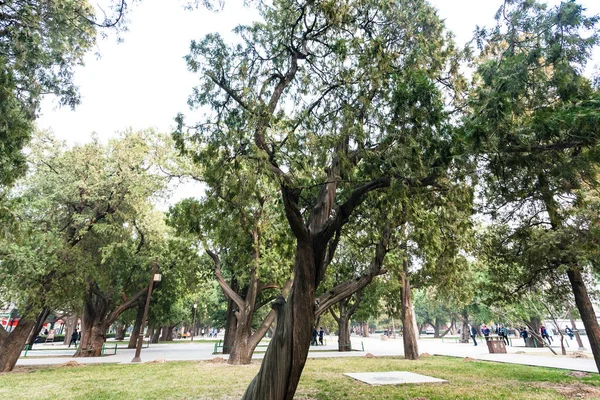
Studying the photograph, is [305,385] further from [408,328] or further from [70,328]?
[70,328]

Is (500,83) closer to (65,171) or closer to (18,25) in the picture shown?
(18,25)

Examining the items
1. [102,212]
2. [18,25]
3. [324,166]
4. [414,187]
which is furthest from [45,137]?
[414,187]

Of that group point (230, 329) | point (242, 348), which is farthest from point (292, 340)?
point (230, 329)

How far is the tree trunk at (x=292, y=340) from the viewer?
5824mm

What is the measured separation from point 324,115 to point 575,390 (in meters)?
9.05

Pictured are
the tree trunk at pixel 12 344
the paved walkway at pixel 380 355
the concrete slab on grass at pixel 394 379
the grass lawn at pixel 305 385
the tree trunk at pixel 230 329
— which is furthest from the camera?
the tree trunk at pixel 230 329

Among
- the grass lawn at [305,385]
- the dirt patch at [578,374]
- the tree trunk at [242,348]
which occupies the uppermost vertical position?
the tree trunk at [242,348]

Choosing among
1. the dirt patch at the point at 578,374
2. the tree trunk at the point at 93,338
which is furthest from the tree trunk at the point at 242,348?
the dirt patch at the point at 578,374

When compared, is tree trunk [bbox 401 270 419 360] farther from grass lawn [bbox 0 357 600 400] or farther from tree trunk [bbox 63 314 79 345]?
tree trunk [bbox 63 314 79 345]

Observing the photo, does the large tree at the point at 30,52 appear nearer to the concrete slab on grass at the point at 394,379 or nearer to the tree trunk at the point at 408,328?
the concrete slab on grass at the point at 394,379

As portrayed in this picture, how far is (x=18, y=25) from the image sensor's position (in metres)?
6.08

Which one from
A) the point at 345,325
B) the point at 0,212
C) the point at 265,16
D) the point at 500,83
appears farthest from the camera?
the point at 345,325

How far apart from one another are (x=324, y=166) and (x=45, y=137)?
1552cm

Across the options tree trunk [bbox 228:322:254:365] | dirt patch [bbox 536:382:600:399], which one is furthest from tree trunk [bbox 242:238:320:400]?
tree trunk [bbox 228:322:254:365]
